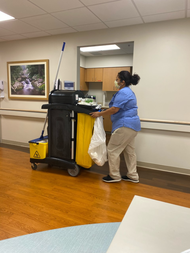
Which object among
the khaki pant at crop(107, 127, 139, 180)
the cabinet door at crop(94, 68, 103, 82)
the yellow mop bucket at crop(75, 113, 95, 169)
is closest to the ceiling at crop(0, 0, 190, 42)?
the yellow mop bucket at crop(75, 113, 95, 169)

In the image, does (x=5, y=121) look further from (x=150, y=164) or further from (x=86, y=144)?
(x=150, y=164)

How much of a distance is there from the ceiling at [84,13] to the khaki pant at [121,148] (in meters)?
1.57

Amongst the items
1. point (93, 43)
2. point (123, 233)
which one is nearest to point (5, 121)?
point (93, 43)

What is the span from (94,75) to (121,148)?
4.26m

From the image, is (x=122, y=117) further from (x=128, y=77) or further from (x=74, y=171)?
(x=74, y=171)

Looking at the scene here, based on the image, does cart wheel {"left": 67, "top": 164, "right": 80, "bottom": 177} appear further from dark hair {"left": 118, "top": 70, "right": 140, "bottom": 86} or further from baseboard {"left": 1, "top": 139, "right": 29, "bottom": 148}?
baseboard {"left": 1, "top": 139, "right": 29, "bottom": 148}

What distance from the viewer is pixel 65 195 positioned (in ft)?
7.44

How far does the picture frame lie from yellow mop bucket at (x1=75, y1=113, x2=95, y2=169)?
5.27 ft

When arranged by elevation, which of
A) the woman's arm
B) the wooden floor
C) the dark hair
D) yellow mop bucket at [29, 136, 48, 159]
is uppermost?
the dark hair

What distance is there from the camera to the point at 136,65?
3.06 meters

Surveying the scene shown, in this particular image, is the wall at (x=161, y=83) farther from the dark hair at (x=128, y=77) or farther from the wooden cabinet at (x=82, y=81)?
the wooden cabinet at (x=82, y=81)

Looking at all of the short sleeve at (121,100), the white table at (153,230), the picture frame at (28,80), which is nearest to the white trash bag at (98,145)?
the short sleeve at (121,100)

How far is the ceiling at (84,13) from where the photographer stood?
2.30m

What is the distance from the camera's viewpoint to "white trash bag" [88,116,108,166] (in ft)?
8.16
